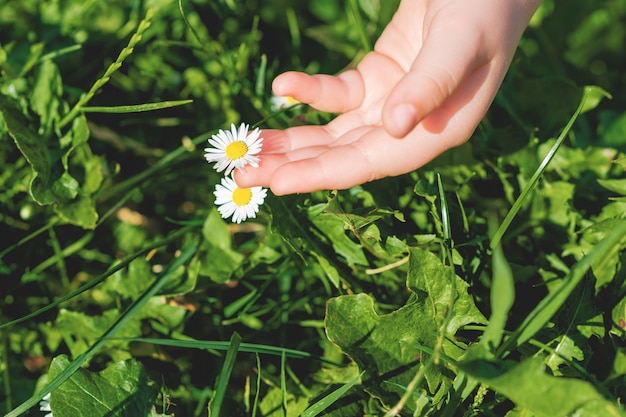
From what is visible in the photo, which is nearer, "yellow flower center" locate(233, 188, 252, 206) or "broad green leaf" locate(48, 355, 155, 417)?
"broad green leaf" locate(48, 355, 155, 417)

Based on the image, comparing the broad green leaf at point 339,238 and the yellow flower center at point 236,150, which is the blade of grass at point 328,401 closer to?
the broad green leaf at point 339,238

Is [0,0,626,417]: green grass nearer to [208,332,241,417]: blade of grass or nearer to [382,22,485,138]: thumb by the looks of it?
[208,332,241,417]: blade of grass

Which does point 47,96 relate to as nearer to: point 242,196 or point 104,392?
point 242,196

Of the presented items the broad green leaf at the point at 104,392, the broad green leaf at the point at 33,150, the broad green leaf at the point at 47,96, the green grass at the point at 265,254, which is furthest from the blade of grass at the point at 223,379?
the broad green leaf at the point at 47,96

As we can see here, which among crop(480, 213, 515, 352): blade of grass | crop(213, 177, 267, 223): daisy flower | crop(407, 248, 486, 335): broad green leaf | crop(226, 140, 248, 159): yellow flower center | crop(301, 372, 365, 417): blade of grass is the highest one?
crop(226, 140, 248, 159): yellow flower center

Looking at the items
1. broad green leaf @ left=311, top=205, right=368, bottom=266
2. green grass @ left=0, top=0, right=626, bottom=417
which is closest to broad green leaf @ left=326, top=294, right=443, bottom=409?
green grass @ left=0, top=0, right=626, bottom=417

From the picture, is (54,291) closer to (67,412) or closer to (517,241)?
(67,412)
